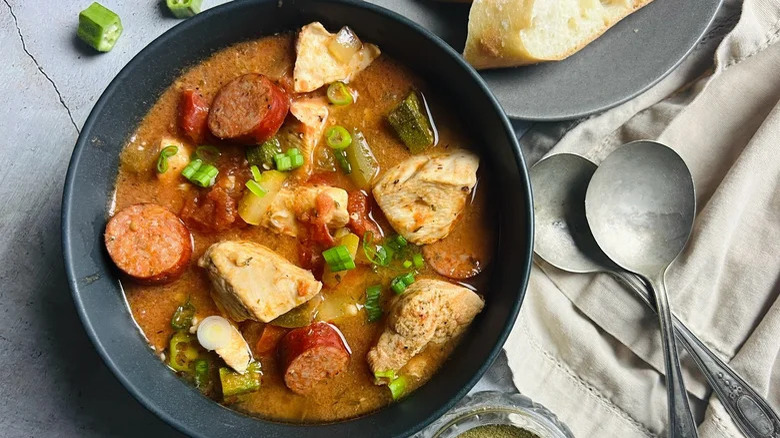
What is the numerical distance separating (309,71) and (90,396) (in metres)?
1.72

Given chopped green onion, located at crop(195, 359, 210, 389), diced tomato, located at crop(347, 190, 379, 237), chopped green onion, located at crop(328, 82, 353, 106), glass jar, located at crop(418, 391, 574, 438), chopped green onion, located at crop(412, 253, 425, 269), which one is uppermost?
chopped green onion, located at crop(328, 82, 353, 106)

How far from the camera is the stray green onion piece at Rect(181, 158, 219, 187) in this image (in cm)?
271

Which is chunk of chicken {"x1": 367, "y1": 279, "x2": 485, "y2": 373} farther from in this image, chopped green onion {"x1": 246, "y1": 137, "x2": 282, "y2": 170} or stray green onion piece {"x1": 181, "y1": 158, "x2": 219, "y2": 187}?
stray green onion piece {"x1": 181, "y1": 158, "x2": 219, "y2": 187}

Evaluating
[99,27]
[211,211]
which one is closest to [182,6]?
[99,27]

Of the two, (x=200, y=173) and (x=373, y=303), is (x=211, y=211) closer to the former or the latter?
(x=200, y=173)

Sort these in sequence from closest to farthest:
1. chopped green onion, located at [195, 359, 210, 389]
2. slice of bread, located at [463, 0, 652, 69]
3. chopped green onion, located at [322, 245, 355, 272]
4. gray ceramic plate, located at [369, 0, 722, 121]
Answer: chopped green onion, located at [322, 245, 355, 272] < chopped green onion, located at [195, 359, 210, 389] < slice of bread, located at [463, 0, 652, 69] < gray ceramic plate, located at [369, 0, 722, 121]

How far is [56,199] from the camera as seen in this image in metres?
3.12

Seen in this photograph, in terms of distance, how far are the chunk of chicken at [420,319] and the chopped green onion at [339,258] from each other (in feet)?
0.83

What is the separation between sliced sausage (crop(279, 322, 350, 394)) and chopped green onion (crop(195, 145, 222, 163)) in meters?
0.74

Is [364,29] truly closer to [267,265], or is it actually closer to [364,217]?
[364,217]

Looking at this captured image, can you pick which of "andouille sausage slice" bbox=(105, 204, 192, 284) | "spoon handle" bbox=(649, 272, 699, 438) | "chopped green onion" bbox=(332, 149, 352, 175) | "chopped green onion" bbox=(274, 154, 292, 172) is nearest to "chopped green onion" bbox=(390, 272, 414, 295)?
"chopped green onion" bbox=(332, 149, 352, 175)

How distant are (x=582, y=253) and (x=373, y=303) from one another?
0.98m

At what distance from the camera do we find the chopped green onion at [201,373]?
9.19 ft

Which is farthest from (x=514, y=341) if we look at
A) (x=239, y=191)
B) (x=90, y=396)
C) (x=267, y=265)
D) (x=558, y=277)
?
(x=90, y=396)
